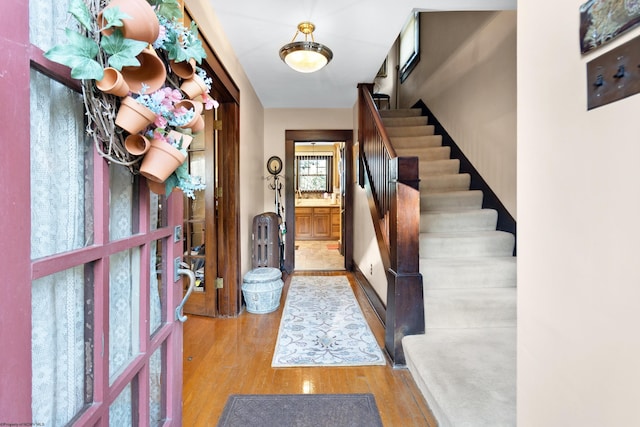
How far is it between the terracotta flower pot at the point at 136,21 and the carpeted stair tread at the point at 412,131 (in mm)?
3519

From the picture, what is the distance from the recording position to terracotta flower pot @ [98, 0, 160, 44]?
0.67 m

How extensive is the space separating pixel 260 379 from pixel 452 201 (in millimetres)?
2311

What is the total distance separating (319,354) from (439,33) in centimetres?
403

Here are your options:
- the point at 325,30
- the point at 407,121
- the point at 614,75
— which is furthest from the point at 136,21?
the point at 407,121

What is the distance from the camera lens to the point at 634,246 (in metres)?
0.60

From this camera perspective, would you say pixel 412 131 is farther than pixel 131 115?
Yes

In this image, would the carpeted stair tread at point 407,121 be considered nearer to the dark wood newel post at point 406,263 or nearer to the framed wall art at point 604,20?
the dark wood newel post at point 406,263

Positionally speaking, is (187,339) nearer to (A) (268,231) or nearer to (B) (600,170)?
(A) (268,231)

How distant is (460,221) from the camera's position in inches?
109

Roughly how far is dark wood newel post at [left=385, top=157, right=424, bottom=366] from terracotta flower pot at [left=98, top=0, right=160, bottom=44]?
1.58m

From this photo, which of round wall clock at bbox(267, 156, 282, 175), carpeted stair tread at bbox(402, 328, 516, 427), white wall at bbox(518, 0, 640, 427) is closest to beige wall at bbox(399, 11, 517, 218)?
carpeted stair tread at bbox(402, 328, 516, 427)

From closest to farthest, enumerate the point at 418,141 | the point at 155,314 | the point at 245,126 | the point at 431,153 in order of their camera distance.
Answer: the point at 155,314 → the point at 245,126 → the point at 431,153 → the point at 418,141

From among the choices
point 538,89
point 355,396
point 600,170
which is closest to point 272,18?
point 538,89

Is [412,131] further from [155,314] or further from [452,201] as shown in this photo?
[155,314]
